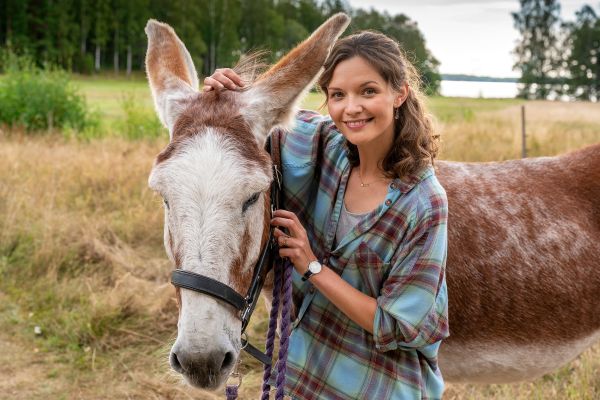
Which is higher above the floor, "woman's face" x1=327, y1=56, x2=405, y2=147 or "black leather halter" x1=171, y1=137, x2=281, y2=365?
"woman's face" x1=327, y1=56, x2=405, y2=147

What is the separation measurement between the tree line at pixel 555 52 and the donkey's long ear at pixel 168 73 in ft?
195

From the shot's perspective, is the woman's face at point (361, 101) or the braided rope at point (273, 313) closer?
the woman's face at point (361, 101)

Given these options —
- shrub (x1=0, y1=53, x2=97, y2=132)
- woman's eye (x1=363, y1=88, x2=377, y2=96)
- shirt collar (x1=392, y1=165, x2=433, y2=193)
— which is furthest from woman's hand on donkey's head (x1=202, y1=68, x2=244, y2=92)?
shrub (x1=0, y1=53, x2=97, y2=132)

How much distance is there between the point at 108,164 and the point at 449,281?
7.83 meters

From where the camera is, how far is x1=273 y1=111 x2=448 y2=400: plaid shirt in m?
2.34

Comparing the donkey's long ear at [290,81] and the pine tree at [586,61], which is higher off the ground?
the pine tree at [586,61]

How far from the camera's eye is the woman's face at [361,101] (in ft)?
7.96

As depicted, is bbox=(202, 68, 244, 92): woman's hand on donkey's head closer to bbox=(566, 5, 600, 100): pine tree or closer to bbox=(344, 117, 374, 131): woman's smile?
bbox=(344, 117, 374, 131): woman's smile

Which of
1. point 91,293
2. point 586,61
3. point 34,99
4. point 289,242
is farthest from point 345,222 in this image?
point 586,61

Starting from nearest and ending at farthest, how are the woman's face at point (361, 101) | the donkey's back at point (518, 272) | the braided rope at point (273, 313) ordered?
the woman's face at point (361, 101) < the braided rope at point (273, 313) < the donkey's back at point (518, 272)

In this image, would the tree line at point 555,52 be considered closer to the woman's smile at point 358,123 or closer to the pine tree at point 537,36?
the pine tree at point 537,36

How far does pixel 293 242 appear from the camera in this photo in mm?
2439

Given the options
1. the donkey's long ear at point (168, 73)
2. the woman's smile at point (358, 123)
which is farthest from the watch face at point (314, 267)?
the donkey's long ear at point (168, 73)

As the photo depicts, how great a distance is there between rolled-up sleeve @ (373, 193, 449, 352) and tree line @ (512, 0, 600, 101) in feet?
197
